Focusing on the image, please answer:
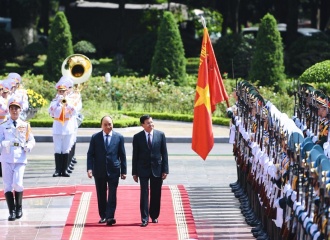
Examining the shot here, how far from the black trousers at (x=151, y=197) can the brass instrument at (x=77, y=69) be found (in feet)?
24.2

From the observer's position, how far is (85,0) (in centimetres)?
6381

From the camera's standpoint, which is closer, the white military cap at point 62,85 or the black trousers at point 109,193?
the black trousers at point 109,193

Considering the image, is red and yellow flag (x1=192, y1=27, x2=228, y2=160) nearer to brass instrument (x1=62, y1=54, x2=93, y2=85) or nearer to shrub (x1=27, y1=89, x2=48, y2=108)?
brass instrument (x1=62, y1=54, x2=93, y2=85)

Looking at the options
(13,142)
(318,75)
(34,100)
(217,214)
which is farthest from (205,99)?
(318,75)

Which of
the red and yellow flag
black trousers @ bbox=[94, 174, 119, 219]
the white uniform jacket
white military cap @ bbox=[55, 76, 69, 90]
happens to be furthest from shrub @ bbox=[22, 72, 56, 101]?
black trousers @ bbox=[94, 174, 119, 219]

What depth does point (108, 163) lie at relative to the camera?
16156mm

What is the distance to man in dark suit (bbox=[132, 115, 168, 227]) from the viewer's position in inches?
636

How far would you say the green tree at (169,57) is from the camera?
128ft

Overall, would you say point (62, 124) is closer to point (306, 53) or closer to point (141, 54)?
point (306, 53)

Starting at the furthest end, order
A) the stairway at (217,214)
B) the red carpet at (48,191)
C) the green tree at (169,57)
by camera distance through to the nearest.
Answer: the green tree at (169,57), the red carpet at (48,191), the stairway at (217,214)

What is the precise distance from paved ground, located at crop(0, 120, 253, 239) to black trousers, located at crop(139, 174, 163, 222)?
709 millimetres

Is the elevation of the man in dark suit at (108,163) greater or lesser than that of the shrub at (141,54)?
greater

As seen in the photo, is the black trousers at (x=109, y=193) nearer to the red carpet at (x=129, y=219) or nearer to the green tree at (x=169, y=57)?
the red carpet at (x=129, y=219)

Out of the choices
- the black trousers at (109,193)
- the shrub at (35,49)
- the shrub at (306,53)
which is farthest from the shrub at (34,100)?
the shrub at (35,49)
